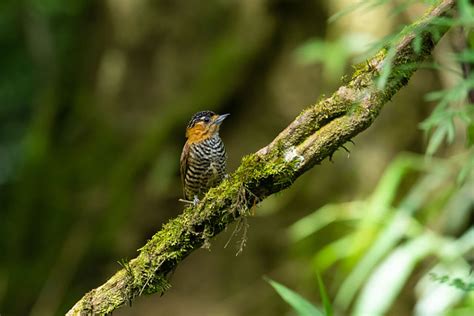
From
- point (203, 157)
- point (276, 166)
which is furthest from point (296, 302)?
point (203, 157)

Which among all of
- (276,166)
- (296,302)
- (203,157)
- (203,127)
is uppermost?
(203,127)

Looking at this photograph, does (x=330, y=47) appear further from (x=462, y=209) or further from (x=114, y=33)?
(x=114, y=33)

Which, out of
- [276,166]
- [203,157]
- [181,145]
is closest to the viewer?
[276,166]

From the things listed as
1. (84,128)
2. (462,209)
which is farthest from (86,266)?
(462,209)

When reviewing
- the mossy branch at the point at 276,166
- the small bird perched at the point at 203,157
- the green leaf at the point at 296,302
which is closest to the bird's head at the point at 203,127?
the small bird perched at the point at 203,157

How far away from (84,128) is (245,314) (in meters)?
2.04

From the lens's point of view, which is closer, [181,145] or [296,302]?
[296,302]

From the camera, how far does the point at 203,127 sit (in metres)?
3.82

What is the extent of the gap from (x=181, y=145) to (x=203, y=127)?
2149 mm

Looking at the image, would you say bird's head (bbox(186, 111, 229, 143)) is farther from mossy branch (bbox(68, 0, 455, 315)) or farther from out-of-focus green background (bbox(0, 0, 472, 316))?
out-of-focus green background (bbox(0, 0, 472, 316))

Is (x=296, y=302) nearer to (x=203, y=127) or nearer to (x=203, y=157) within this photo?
(x=203, y=157)

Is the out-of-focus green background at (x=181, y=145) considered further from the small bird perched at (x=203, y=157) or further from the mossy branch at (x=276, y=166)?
the mossy branch at (x=276, y=166)

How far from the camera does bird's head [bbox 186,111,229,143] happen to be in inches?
150

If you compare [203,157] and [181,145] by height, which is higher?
[181,145]
